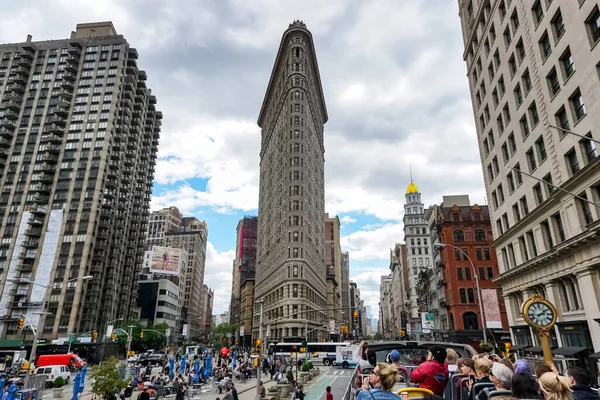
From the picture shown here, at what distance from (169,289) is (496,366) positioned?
137 meters

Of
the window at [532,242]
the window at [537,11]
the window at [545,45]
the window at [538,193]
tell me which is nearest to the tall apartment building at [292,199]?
the window at [532,242]

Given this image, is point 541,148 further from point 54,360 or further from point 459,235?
point 54,360

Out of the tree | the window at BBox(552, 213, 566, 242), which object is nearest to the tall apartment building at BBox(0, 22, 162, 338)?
the tree

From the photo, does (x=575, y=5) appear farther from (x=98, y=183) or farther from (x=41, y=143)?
(x=41, y=143)

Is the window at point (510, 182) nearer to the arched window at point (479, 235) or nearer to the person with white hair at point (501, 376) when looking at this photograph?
the arched window at point (479, 235)

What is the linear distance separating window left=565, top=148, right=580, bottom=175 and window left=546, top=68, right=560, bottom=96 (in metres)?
4.96

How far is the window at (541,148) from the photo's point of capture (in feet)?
97.0

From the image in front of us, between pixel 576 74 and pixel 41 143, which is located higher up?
pixel 41 143

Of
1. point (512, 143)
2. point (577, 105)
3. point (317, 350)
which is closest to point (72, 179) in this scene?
point (317, 350)

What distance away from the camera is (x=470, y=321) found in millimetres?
62469

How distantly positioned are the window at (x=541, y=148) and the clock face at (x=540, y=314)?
686 inches

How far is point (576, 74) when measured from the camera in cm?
2447

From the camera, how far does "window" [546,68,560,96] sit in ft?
90.3

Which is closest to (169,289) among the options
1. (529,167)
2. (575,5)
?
(529,167)
